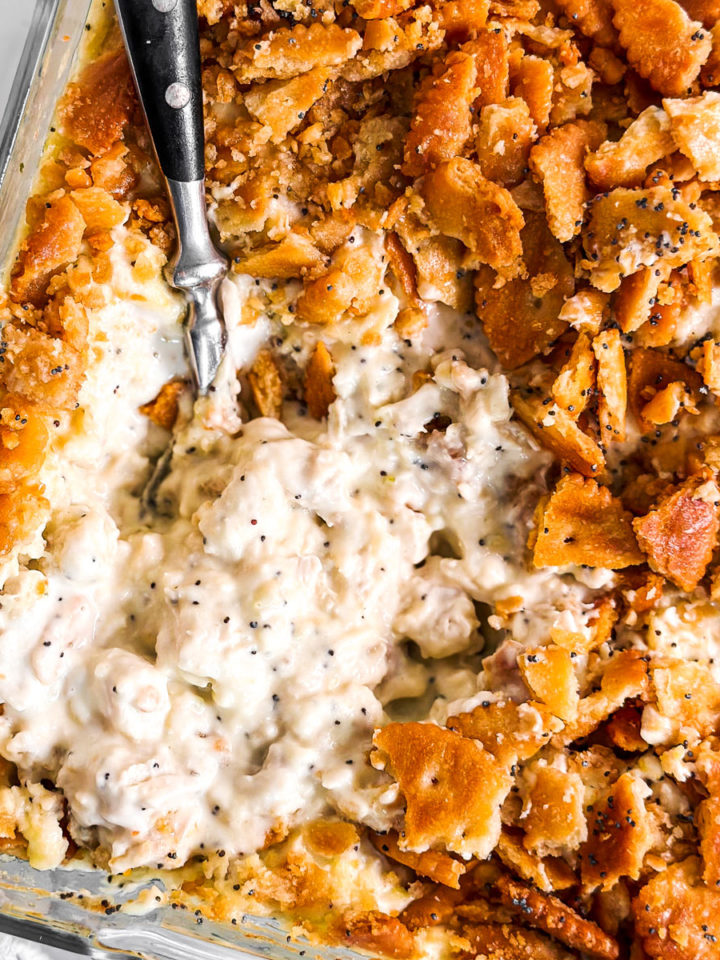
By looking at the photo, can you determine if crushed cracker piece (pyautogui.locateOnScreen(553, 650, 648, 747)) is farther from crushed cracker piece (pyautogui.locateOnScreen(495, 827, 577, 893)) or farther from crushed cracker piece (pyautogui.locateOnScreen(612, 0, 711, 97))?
crushed cracker piece (pyautogui.locateOnScreen(612, 0, 711, 97))

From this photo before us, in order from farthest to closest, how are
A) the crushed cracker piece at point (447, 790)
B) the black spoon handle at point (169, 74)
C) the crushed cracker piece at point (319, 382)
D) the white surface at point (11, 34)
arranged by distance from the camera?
the white surface at point (11, 34) → the crushed cracker piece at point (319, 382) → the crushed cracker piece at point (447, 790) → the black spoon handle at point (169, 74)

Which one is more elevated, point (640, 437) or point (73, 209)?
point (73, 209)

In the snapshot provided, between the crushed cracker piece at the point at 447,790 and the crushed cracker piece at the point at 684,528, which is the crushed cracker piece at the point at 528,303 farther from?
the crushed cracker piece at the point at 447,790

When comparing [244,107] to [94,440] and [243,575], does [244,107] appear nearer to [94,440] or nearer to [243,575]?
[94,440]

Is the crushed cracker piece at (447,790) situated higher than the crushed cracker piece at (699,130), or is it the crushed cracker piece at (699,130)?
the crushed cracker piece at (699,130)

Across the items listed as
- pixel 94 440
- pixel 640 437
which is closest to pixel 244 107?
pixel 94 440

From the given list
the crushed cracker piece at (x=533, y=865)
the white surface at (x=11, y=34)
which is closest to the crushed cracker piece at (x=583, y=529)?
the crushed cracker piece at (x=533, y=865)

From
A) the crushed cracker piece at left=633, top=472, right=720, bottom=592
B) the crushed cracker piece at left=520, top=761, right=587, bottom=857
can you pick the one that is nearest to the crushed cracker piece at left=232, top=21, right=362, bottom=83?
the crushed cracker piece at left=633, top=472, right=720, bottom=592
